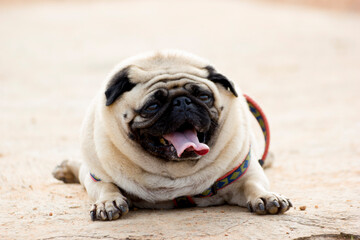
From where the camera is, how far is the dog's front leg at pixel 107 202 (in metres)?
3.38

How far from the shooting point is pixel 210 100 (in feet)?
11.9

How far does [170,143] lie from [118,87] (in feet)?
1.79

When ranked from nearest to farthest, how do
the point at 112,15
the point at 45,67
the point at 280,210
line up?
the point at 280,210
the point at 45,67
the point at 112,15

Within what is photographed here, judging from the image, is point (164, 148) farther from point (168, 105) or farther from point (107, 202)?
point (107, 202)

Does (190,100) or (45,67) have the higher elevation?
(45,67)

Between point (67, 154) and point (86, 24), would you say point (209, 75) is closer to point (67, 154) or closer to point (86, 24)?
point (67, 154)

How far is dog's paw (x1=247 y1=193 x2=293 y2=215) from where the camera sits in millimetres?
3375

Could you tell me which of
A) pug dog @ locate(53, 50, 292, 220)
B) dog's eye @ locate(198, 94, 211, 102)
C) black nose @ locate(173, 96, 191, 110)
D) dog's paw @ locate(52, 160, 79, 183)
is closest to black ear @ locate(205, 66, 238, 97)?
pug dog @ locate(53, 50, 292, 220)

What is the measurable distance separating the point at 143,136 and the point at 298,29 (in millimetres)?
17855

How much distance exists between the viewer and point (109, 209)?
3.40 meters

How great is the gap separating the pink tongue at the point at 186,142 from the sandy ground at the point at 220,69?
1.51 feet

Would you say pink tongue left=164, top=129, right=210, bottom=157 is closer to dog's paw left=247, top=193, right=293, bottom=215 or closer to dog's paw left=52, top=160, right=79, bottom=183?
dog's paw left=247, top=193, right=293, bottom=215

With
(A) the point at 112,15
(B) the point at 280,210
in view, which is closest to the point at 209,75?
(B) the point at 280,210

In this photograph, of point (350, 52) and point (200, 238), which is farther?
point (350, 52)
